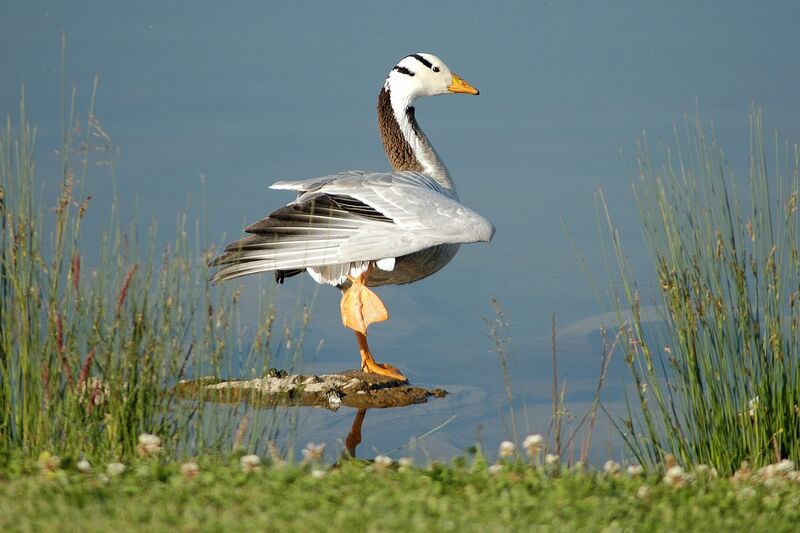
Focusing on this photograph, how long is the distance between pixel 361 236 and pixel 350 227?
9 cm

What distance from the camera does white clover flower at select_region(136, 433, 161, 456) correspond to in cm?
432

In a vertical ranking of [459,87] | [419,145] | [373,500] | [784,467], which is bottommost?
[784,467]

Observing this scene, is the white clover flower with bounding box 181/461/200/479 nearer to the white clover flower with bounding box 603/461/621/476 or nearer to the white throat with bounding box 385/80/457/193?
the white clover flower with bounding box 603/461/621/476

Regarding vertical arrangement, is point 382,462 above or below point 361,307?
below

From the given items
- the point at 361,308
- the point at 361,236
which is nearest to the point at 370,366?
the point at 361,308

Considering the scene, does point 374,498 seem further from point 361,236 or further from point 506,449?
point 361,236

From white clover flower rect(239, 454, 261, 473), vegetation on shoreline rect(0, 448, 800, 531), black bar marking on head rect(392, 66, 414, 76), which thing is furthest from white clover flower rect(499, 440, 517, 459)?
black bar marking on head rect(392, 66, 414, 76)

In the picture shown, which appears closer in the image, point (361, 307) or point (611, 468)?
point (611, 468)

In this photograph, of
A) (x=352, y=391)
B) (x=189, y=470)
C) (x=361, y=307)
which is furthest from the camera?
(x=352, y=391)

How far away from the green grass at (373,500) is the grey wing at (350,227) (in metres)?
2.01

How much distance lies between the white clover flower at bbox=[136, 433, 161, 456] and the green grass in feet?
0.22

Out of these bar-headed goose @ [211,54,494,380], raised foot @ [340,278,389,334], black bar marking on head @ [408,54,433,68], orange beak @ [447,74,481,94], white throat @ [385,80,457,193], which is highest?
black bar marking on head @ [408,54,433,68]

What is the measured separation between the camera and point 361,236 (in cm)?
653

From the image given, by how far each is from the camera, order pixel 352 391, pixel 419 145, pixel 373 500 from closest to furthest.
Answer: pixel 373 500 → pixel 352 391 → pixel 419 145
